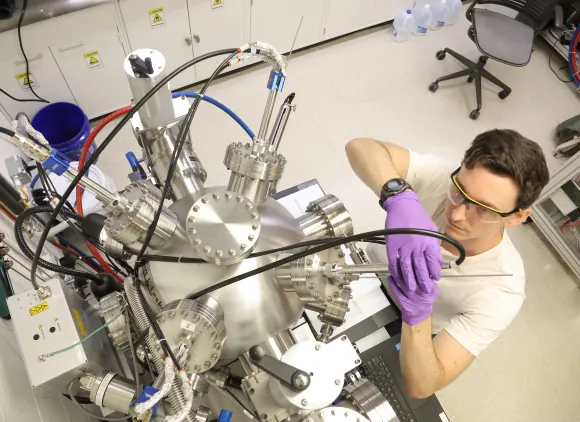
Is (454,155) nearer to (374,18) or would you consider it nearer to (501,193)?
(374,18)

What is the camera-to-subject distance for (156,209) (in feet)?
2.70

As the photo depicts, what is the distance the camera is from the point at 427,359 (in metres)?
1.15

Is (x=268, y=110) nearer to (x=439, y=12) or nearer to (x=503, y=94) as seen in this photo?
(x=503, y=94)

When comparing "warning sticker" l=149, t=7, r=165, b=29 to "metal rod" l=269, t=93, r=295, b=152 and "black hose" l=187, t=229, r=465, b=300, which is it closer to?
"metal rod" l=269, t=93, r=295, b=152

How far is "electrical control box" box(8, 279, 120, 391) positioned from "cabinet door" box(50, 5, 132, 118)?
5.14ft

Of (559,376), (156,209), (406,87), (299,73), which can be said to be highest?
(299,73)

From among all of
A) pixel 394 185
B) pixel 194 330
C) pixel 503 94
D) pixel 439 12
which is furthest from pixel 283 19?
pixel 194 330

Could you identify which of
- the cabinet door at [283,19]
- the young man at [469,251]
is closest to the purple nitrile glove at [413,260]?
the young man at [469,251]

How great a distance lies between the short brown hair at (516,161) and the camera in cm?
113

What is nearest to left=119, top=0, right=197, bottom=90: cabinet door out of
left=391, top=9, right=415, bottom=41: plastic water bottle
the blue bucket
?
the blue bucket

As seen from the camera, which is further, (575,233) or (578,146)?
(578,146)

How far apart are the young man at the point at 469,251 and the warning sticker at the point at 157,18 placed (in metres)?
1.67

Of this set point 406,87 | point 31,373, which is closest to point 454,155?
point 406,87

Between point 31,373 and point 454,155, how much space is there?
8.03ft
